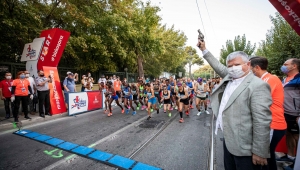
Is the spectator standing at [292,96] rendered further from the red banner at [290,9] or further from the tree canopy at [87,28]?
the tree canopy at [87,28]

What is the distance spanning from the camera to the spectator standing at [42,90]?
23.3ft

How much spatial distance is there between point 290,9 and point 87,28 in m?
16.1

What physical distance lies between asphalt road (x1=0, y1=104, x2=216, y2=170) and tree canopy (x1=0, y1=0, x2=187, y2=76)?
6956 mm

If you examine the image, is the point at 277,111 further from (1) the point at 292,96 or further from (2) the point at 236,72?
(2) the point at 236,72

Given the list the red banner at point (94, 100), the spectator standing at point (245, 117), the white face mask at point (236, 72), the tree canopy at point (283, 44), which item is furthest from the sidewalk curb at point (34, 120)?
the tree canopy at point (283, 44)

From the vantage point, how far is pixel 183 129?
5844mm

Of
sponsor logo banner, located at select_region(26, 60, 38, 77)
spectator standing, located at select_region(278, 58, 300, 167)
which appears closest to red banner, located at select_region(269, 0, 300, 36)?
spectator standing, located at select_region(278, 58, 300, 167)

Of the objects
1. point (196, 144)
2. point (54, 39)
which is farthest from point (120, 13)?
point (196, 144)

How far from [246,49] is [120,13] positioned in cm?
2040

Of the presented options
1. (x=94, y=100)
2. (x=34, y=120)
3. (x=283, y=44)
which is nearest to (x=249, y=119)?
(x=34, y=120)

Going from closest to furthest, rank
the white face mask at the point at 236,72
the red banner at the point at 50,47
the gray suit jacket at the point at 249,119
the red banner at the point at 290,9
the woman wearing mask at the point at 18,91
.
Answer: the gray suit jacket at the point at 249,119, the white face mask at the point at 236,72, the red banner at the point at 290,9, the woman wearing mask at the point at 18,91, the red banner at the point at 50,47

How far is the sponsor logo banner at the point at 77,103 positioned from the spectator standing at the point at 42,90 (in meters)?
0.96

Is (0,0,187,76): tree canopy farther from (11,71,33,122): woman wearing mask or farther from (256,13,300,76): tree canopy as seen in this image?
(256,13,300,76): tree canopy

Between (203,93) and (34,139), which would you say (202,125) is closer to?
(203,93)
